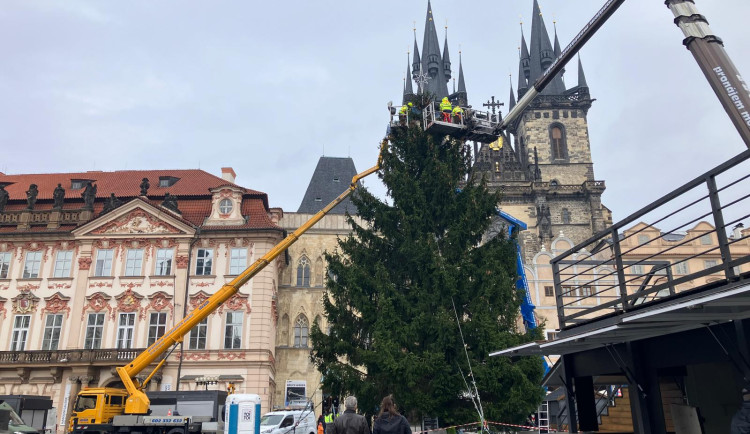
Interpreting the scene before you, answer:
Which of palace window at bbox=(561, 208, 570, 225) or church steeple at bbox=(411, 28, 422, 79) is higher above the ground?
church steeple at bbox=(411, 28, 422, 79)

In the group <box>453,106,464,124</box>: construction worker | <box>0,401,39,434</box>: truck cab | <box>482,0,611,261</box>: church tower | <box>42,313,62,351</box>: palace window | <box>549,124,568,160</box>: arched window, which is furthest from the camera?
<box>549,124,568,160</box>: arched window

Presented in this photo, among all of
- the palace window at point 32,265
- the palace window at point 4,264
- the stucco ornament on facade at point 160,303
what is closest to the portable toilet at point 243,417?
the stucco ornament on facade at point 160,303

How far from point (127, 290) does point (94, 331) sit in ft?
8.97

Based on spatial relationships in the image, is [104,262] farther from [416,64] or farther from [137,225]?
[416,64]

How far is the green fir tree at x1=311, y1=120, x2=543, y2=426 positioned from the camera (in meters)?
16.4

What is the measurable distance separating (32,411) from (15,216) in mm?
15126

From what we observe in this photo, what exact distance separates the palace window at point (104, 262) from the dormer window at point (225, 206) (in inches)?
258

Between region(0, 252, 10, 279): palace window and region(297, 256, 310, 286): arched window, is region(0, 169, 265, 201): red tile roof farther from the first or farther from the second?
region(297, 256, 310, 286): arched window

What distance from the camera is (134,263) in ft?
114

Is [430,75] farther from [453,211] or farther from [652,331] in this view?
[652,331]

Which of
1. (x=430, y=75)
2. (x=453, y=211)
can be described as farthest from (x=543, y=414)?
(x=430, y=75)

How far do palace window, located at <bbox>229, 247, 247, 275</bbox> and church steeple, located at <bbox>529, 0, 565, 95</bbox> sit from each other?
54835 mm

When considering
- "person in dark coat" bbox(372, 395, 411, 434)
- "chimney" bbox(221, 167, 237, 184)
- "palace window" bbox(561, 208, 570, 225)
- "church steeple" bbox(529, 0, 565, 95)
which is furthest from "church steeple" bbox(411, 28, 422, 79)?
"person in dark coat" bbox(372, 395, 411, 434)

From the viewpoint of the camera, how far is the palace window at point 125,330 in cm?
3316
